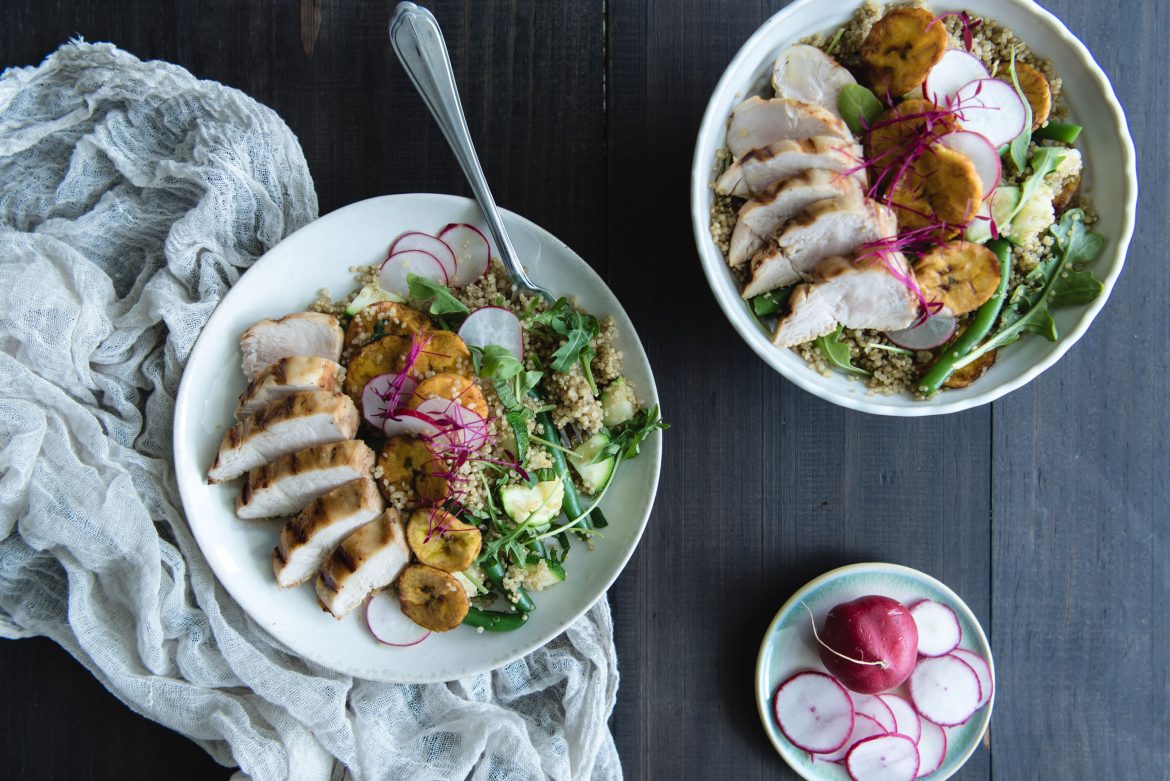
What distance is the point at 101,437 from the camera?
1.95 m

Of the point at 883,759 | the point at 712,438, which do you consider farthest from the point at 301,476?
the point at 883,759

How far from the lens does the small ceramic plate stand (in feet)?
6.16

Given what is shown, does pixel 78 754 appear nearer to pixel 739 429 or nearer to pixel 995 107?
pixel 739 429

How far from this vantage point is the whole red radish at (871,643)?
6.66ft

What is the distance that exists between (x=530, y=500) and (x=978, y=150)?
1.17 m

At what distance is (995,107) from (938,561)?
1.14 meters

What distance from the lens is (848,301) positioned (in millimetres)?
1740

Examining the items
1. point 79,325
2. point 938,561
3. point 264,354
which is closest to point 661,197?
point 264,354

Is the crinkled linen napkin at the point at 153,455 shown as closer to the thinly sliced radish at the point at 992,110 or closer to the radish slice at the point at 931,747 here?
the radish slice at the point at 931,747

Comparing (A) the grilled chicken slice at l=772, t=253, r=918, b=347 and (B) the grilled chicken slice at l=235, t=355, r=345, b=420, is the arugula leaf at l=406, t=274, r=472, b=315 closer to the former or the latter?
(B) the grilled chicken slice at l=235, t=355, r=345, b=420

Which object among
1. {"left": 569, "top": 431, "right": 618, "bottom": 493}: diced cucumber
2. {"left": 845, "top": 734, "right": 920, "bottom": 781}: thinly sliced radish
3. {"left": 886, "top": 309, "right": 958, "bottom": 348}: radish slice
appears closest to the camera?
{"left": 886, "top": 309, "right": 958, "bottom": 348}: radish slice

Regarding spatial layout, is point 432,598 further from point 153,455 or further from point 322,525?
point 153,455

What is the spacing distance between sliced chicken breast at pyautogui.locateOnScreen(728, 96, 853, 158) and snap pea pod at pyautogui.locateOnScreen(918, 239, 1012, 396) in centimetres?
41

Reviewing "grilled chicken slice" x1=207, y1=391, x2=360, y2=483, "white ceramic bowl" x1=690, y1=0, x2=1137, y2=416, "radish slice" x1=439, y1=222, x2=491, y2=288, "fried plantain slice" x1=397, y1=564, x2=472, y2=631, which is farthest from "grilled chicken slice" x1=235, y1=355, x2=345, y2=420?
"white ceramic bowl" x1=690, y1=0, x2=1137, y2=416
